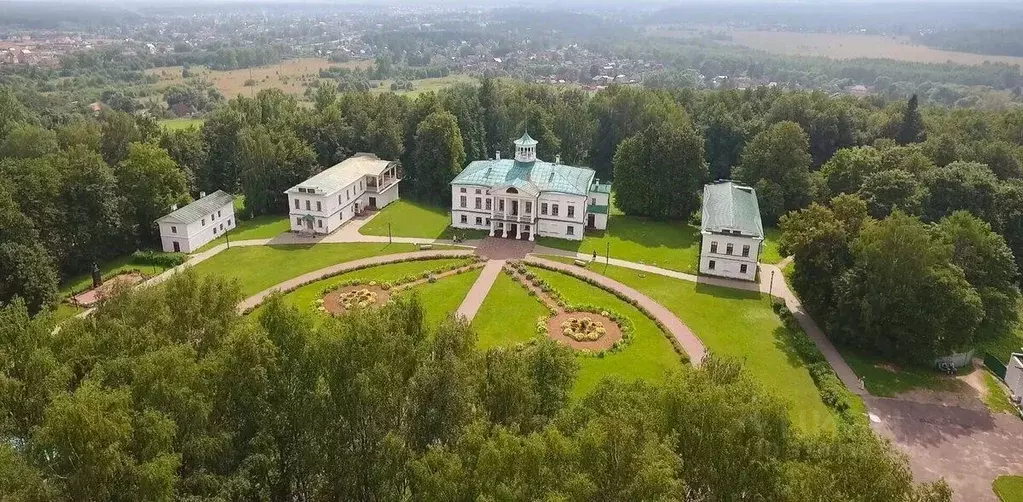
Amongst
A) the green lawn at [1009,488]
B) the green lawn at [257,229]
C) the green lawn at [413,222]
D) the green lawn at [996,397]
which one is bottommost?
the green lawn at [1009,488]

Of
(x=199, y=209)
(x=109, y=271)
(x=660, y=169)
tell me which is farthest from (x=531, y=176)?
(x=109, y=271)

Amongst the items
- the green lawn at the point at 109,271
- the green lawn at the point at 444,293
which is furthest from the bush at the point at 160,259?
the green lawn at the point at 444,293

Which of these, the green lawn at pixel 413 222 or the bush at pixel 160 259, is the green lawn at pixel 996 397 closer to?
the green lawn at pixel 413 222

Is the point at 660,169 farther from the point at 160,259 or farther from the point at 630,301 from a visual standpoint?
the point at 160,259

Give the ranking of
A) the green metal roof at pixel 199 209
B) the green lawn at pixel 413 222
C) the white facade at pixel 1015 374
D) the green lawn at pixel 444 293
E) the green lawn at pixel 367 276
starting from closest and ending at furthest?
1. the white facade at pixel 1015 374
2. the green lawn at pixel 444 293
3. the green lawn at pixel 367 276
4. the green metal roof at pixel 199 209
5. the green lawn at pixel 413 222

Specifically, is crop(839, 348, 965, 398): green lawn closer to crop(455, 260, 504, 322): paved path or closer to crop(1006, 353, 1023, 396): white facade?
crop(1006, 353, 1023, 396): white facade

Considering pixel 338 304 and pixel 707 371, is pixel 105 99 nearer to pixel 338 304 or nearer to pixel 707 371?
pixel 338 304
